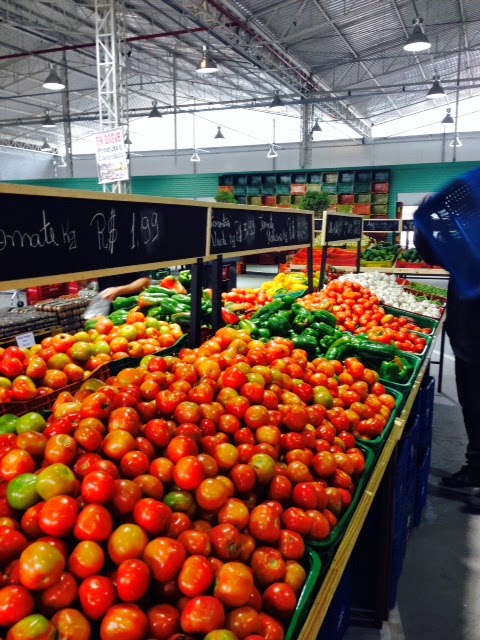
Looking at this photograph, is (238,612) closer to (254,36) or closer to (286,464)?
(286,464)

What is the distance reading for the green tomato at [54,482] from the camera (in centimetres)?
125

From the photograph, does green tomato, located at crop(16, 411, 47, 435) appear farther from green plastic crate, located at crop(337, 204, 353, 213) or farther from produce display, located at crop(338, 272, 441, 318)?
green plastic crate, located at crop(337, 204, 353, 213)

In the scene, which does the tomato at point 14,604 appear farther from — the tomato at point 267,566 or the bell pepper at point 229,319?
the bell pepper at point 229,319

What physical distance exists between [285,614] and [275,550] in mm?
150

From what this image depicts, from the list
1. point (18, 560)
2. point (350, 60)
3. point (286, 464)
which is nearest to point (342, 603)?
point (286, 464)

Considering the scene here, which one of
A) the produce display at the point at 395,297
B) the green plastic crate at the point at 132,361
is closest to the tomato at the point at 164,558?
the green plastic crate at the point at 132,361

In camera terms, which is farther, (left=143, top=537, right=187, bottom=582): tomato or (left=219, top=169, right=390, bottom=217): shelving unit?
(left=219, top=169, right=390, bottom=217): shelving unit

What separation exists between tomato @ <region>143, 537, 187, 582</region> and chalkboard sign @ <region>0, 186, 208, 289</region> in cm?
77

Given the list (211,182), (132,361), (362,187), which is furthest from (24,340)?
(211,182)

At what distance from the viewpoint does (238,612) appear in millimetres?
1140

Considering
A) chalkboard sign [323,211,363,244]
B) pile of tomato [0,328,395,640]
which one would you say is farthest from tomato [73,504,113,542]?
chalkboard sign [323,211,363,244]

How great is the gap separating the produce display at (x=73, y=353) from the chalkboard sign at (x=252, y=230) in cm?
61

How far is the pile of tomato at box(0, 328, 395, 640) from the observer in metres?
1.09

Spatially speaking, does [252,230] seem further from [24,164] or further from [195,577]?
[24,164]
